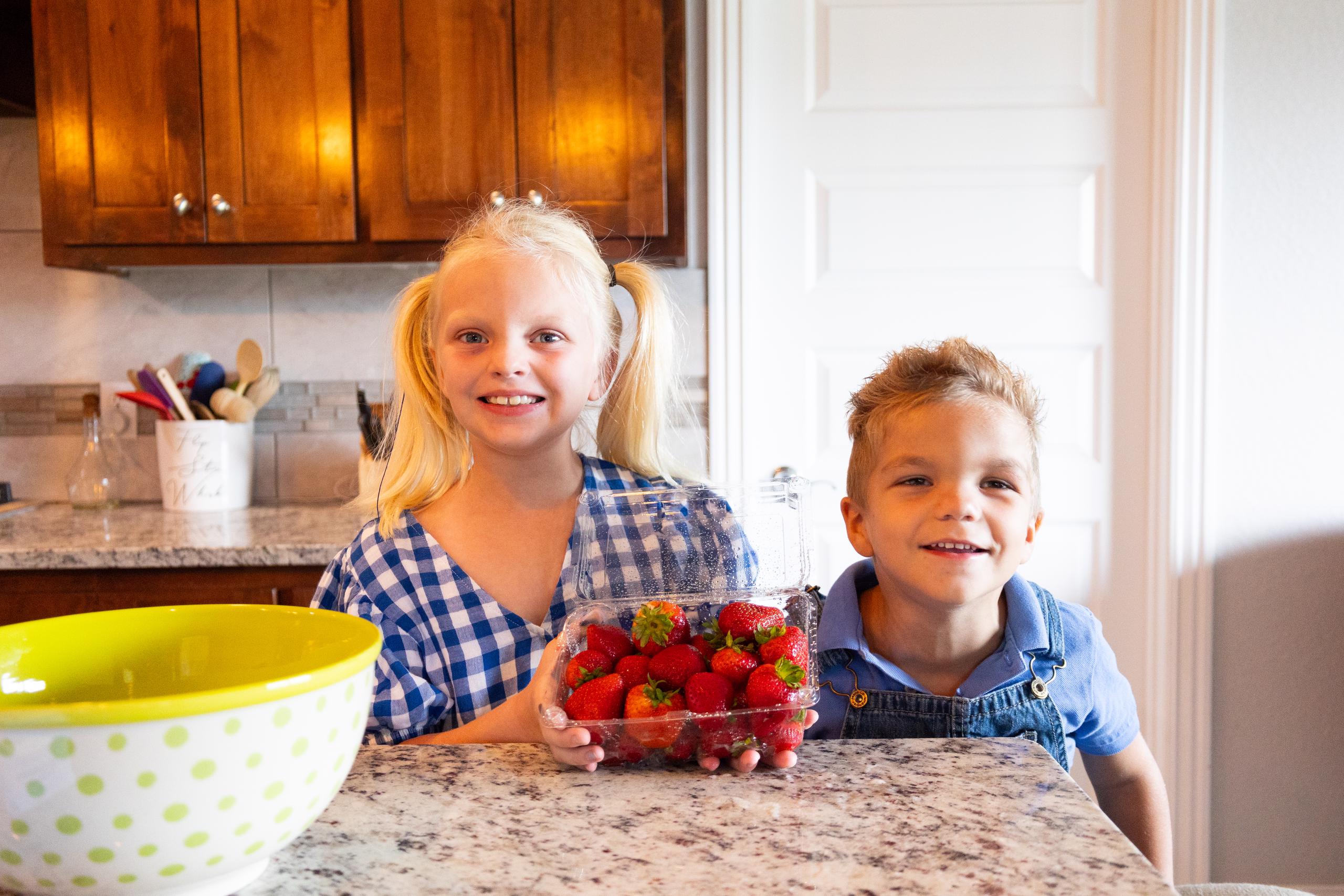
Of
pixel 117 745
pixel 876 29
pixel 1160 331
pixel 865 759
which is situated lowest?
pixel 865 759

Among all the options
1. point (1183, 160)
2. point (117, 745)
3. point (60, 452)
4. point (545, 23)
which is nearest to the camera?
point (117, 745)

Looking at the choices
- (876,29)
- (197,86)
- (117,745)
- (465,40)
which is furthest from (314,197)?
(117,745)

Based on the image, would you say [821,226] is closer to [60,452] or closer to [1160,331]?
[1160,331]

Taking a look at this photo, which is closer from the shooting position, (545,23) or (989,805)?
Result: (989,805)

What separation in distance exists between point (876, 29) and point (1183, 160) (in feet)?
2.33

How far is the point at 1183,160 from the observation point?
217 centimetres

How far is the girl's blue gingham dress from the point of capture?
926 millimetres

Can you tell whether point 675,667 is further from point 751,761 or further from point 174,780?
point 174,780

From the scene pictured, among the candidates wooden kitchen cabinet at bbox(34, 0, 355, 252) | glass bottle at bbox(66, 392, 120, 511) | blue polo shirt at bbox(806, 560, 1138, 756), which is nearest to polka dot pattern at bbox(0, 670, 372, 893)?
blue polo shirt at bbox(806, 560, 1138, 756)

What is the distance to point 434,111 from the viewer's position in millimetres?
1980

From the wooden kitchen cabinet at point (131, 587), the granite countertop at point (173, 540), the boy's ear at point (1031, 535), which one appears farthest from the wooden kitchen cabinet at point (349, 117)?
the boy's ear at point (1031, 535)

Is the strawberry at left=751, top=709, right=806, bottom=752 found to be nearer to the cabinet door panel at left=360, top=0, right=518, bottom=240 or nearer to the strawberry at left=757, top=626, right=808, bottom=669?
the strawberry at left=757, top=626, right=808, bottom=669

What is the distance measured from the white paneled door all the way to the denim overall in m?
1.29

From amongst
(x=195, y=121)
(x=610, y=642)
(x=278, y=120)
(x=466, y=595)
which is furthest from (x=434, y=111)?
(x=610, y=642)
